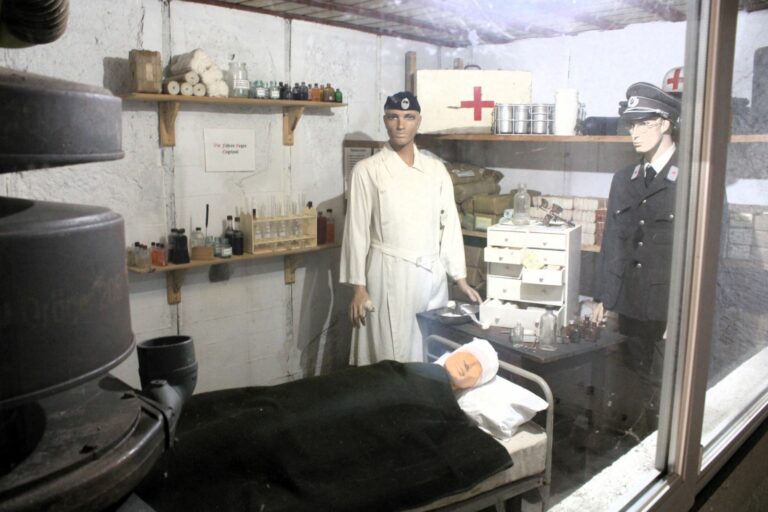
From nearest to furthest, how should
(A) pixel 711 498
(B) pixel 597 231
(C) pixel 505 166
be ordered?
1. (A) pixel 711 498
2. (B) pixel 597 231
3. (C) pixel 505 166

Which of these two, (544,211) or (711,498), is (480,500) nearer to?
(711,498)

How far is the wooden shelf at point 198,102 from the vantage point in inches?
34.7

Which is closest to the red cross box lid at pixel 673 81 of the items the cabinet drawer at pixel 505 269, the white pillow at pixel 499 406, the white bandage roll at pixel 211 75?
the cabinet drawer at pixel 505 269

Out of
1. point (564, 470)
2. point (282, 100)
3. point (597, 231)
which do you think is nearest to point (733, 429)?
point (564, 470)

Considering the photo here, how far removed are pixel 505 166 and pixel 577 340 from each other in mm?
659

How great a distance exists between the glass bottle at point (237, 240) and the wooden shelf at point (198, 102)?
22 cm

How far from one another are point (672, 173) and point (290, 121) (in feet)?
2.78

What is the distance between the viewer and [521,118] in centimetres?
203

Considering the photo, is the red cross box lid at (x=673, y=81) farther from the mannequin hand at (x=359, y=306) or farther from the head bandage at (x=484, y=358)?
the mannequin hand at (x=359, y=306)

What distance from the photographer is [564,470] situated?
1483mm

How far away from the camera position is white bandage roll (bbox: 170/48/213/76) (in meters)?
0.98

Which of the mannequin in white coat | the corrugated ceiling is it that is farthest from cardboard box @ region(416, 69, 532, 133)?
the mannequin in white coat

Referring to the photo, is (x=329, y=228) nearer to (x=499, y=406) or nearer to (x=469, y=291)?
(x=469, y=291)

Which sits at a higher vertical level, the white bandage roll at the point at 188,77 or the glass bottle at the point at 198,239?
the white bandage roll at the point at 188,77
